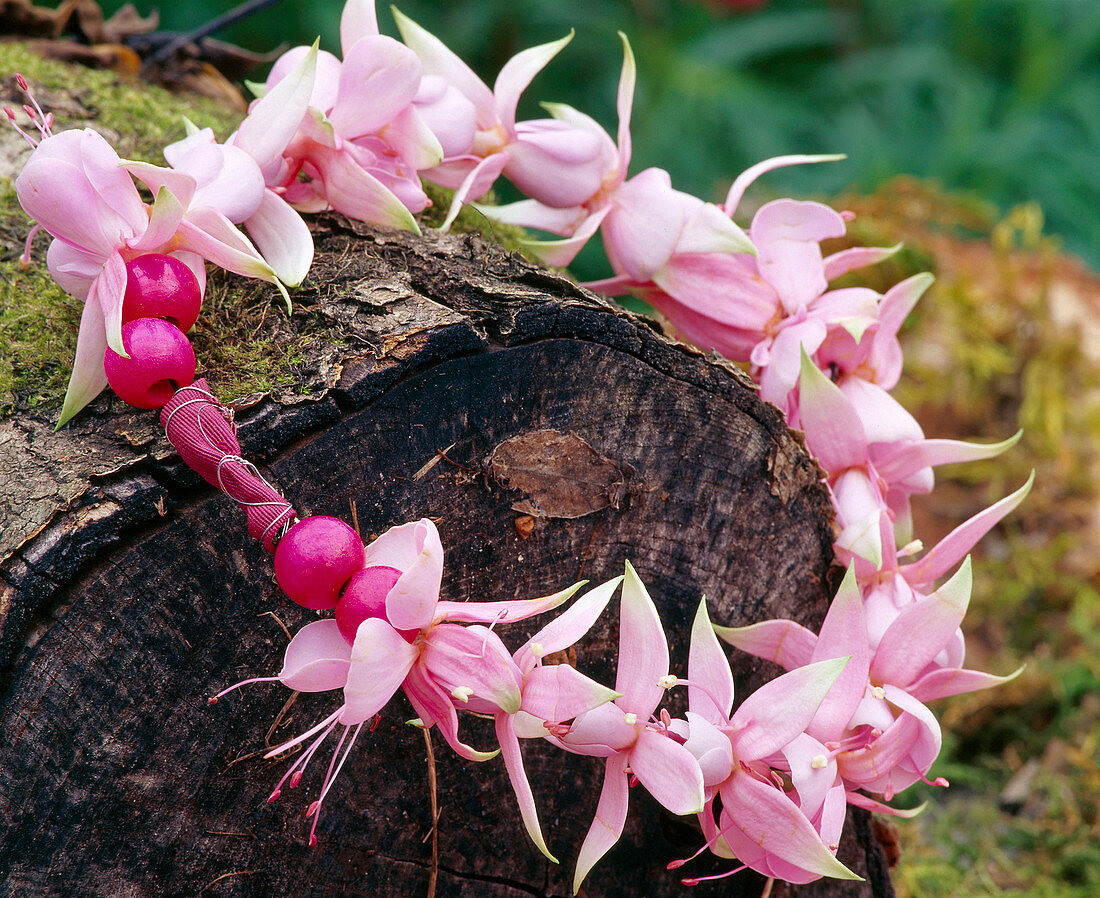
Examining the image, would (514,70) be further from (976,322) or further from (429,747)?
(976,322)

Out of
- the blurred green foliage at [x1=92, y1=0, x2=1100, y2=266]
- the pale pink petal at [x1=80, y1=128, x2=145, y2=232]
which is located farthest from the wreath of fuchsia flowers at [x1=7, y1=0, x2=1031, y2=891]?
the blurred green foliage at [x1=92, y1=0, x2=1100, y2=266]

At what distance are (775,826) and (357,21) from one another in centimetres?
51

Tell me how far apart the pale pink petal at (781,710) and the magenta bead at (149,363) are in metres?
0.33

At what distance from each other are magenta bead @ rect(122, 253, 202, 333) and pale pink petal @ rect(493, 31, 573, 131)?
23 centimetres

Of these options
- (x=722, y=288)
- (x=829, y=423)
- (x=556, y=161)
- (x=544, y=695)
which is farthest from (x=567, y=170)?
(x=544, y=695)

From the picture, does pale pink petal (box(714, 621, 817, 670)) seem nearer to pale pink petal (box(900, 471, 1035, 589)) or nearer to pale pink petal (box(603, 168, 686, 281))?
pale pink petal (box(900, 471, 1035, 589))

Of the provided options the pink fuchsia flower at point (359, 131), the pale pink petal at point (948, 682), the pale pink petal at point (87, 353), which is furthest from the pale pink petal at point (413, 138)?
the pale pink petal at point (948, 682)

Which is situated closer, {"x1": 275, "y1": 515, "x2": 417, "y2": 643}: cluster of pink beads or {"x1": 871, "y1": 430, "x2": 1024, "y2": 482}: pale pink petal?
{"x1": 275, "y1": 515, "x2": 417, "y2": 643}: cluster of pink beads

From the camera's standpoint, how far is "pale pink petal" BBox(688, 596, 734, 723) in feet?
1.49

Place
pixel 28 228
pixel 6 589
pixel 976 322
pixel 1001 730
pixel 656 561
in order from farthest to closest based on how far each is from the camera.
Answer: pixel 976 322 < pixel 1001 730 < pixel 28 228 < pixel 656 561 < pixel 6 589

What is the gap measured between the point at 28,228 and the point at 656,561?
19.7 inches

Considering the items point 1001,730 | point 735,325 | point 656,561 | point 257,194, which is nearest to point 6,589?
point 257,194

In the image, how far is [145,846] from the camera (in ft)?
Answer: 1.43

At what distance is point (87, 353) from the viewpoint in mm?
443
